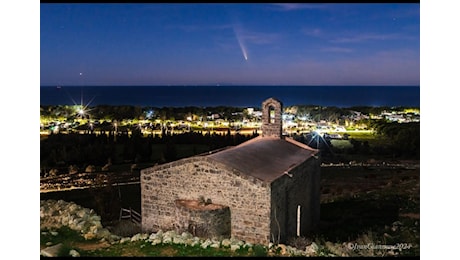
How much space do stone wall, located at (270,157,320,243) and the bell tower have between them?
5.76 ft

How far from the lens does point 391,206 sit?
1593cm

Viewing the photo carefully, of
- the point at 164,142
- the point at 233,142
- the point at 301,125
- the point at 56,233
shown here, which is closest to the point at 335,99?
the point at 301,125

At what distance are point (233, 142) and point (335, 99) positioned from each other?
20.4 ft

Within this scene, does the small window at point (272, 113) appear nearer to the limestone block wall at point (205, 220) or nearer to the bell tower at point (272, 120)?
the bell tower at point (272, 120)

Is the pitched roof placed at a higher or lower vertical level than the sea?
lower

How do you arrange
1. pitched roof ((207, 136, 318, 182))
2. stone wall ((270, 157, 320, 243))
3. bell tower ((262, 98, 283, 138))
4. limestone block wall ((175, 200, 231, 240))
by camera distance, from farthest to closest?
bell tower ((262, 98, 283, 138)), pitched roof ((207, 136, 318, 182)), stone wall ((270, 157, 320, 243)), limestone block wall ((175, 200, 231, 240))

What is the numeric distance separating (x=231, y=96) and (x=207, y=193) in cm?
1201

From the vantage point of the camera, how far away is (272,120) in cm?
1473

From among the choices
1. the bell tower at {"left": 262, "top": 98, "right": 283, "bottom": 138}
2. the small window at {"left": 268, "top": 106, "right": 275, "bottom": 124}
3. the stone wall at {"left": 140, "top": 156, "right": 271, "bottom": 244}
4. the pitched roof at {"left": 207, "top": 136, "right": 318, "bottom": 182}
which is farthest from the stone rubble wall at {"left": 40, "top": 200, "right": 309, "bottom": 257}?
the small window at {"left": 268, "top": 106, "right": 275, "bottom": 124}

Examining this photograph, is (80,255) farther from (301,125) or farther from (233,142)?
(301,125)

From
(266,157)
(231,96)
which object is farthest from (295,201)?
(231,96)

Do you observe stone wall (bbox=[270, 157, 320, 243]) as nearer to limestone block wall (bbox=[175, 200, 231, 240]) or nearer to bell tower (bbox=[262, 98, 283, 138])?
limestone block wall (bbox=[175, 200, 231, 240])

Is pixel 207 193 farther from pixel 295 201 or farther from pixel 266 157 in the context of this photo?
pixel 295 201

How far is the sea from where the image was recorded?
1350 centimetres
